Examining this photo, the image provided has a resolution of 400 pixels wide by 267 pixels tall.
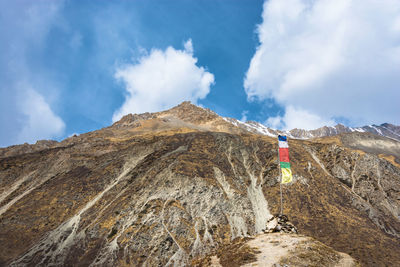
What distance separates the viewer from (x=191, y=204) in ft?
187

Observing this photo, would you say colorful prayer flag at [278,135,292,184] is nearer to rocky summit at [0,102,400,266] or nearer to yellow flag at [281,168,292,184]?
yellow flag at [281,168,292,184]

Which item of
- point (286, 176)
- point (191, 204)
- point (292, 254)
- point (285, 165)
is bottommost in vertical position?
point (292, 254)

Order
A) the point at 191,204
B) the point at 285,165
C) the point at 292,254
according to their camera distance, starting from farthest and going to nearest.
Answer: the point at 191,204
the point at 285,165
the point at 292,254

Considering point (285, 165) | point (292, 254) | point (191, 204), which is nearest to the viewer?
point (292, 254)

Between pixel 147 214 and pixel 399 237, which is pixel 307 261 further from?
pixel 399 237

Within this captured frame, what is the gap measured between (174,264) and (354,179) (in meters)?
67.4

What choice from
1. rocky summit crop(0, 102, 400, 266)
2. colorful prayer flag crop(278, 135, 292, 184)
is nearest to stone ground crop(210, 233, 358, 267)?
rocky summit crop(0, 102, 400, 266)

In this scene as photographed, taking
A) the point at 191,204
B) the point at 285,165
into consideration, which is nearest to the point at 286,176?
the point at 285,165

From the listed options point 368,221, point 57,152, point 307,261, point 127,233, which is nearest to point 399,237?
point 368,221

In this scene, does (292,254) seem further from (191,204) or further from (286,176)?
(191,204)

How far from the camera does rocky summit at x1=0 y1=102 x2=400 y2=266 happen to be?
152ft

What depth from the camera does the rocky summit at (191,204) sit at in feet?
152

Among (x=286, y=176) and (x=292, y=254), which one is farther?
(x=286, y=176)

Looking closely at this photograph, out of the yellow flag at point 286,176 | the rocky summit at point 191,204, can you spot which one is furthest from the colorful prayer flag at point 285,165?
the rocky summit at point 191,204
